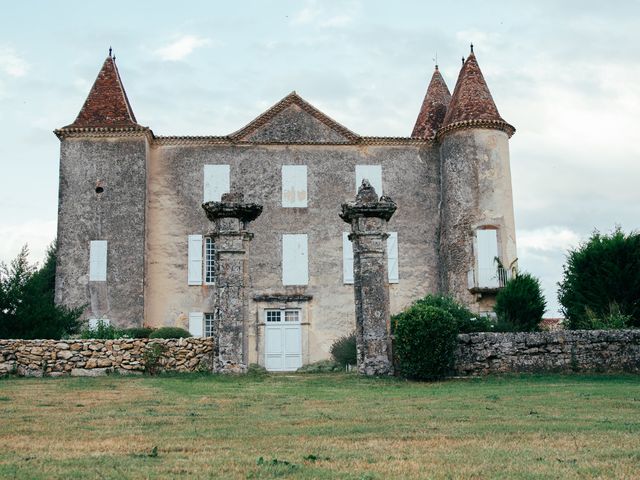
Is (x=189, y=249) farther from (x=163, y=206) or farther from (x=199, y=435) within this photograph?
(x=199, y=435)

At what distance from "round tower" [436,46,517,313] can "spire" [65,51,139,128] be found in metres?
11.6

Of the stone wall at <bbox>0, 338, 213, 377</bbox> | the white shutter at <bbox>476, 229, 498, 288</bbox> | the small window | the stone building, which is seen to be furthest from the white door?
the stone wall at <bbox>0, 338, 213, 377</bbox>

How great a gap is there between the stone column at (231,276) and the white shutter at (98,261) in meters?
12.3

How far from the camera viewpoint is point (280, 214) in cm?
2894

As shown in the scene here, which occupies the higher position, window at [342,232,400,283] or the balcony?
window at [342,232,400,283]

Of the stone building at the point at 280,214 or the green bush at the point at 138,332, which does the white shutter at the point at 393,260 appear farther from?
the green bush at the point at 138,332

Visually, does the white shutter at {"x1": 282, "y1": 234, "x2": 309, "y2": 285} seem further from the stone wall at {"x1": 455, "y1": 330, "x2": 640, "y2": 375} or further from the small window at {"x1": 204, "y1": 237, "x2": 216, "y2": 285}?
the stone wall at {"x1": 455, "y1": 330, "x2": 640, "y2": 375}

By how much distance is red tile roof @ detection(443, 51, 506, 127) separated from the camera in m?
28.5

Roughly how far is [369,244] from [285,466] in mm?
10165

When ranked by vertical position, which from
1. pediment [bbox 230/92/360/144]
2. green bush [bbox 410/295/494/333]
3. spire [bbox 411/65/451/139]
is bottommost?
green bush [bbox 410/295/494/333]

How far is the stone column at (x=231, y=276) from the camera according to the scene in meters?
16.0

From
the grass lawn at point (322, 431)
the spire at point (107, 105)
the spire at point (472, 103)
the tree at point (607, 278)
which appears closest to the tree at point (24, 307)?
the grass lawn at point (322, 431)

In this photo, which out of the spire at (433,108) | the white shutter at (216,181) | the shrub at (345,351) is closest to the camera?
the shrub at (345,351)

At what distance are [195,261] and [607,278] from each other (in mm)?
14946
